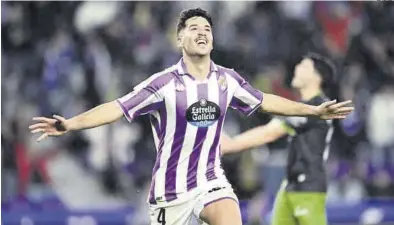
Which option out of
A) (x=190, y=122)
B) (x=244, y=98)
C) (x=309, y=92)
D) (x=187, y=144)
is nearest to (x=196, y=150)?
(x=187, y=144)

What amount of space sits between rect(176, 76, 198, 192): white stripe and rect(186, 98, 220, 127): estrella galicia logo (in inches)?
1.1

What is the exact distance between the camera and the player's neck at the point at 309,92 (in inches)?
324

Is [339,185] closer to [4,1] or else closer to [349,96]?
[349,96]

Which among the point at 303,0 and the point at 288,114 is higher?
the point at 303,0

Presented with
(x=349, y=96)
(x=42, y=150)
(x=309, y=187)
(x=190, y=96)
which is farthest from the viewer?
(x=349, y=96)

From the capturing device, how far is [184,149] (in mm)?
6180

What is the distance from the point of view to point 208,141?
619 centimetres

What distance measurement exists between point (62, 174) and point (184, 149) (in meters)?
6.38

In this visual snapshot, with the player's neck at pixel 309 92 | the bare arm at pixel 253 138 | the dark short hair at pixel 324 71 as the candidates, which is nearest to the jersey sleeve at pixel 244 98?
the bare arm at pixel 253 138

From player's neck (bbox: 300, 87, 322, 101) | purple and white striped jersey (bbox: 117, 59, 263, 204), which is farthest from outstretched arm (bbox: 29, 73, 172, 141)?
player's neck (bbox: 300, 87, 322, 101)

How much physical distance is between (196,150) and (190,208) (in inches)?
13.1

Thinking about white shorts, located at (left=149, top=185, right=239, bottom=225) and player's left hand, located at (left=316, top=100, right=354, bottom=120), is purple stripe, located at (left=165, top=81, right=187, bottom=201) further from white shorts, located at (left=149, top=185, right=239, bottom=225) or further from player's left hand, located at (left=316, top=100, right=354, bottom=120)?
player's left hand, located at (left=316, top=100, right=354, bottom=120)

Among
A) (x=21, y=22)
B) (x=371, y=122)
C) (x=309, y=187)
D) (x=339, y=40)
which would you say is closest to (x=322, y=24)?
(x=339, y=40)

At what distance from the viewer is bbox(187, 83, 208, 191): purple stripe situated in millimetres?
6141
